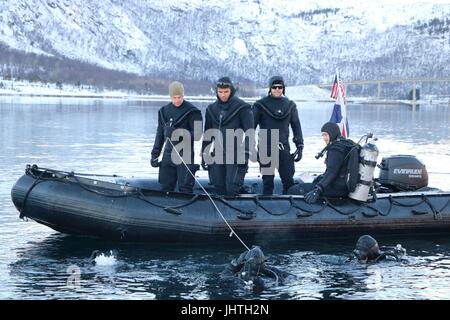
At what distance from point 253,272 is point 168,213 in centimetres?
173

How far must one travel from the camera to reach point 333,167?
33.3 ft

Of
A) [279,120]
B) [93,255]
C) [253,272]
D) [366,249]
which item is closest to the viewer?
[253,272]

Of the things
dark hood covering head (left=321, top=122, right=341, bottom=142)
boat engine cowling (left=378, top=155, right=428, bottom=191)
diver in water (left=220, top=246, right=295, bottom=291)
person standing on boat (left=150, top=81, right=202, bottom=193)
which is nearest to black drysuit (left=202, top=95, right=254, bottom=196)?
person standing on boat (left=150, top=81, right=202, bottom=193)

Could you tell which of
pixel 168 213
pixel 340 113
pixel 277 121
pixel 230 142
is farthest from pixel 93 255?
pixel 340 113

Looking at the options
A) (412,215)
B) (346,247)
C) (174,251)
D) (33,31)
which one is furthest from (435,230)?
(33,31)

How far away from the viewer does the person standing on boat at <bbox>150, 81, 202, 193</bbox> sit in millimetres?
10094

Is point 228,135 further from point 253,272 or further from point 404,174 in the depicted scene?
point 404,174

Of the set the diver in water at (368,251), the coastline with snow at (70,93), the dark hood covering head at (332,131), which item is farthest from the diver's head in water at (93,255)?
the coastline with snow at (70,93)

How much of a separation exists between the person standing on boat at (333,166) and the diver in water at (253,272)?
1.66 metres

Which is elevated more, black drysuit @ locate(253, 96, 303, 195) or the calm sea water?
black drysuit @ locate(253, 96, 303, 195)

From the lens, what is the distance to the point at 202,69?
7589 inches

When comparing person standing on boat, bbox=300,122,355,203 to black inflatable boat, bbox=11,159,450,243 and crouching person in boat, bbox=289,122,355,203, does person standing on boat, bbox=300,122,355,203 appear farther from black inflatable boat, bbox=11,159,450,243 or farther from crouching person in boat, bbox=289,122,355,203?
black inflatable boat, bbox=11,159,450,243

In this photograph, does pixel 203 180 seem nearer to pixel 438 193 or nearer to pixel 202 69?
pixel 438 193

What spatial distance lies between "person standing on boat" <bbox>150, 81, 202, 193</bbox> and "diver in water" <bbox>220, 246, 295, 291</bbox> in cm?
195
